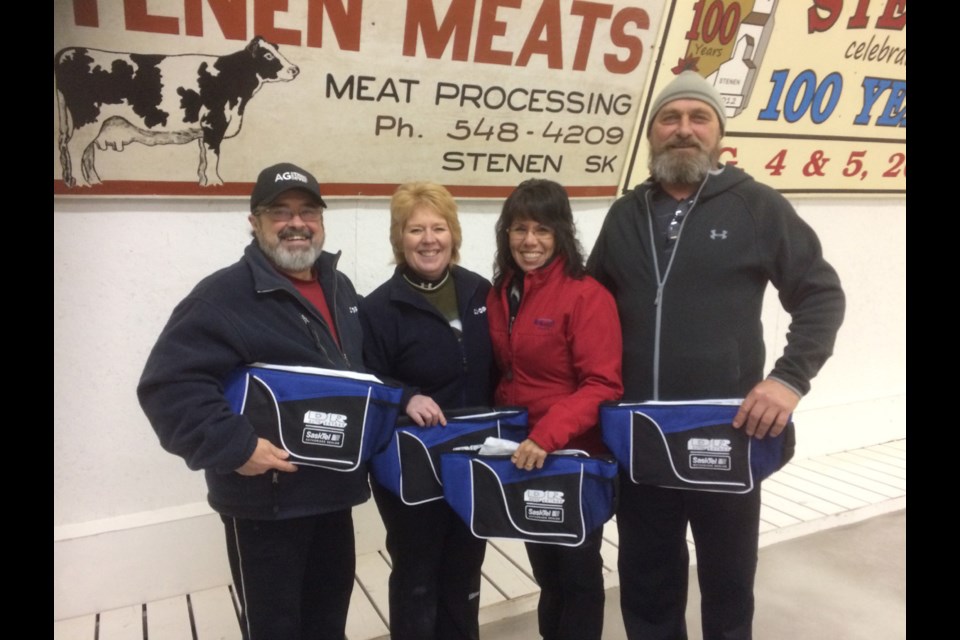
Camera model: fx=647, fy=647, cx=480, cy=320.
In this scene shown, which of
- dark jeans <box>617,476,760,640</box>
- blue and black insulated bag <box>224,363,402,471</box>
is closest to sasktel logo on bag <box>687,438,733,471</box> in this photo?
dark jeans <box>617,476,760,640</box>

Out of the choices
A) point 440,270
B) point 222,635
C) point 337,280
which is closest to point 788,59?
point 440,270

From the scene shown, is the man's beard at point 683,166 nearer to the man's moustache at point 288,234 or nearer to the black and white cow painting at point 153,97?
the man's moustache at point 288,234

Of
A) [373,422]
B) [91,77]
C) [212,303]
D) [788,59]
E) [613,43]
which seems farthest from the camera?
[788,59]

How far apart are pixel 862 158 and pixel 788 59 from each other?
0.96 m

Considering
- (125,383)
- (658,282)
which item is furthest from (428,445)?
(125,383)

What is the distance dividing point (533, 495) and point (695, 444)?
1.46 ft

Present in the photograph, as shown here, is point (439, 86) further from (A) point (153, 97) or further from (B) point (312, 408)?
(B) point (312, 408)

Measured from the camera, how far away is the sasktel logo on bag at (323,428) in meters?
1.56

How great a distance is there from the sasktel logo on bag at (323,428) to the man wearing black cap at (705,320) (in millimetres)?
795

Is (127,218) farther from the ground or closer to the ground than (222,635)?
farther from the ground

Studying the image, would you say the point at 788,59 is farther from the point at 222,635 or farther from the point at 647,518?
the point at 222,635

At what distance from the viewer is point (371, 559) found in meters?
2.86

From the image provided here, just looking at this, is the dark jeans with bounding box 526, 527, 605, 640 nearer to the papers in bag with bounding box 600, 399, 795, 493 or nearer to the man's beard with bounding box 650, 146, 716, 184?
the papers in bag with bounding box 600, 399, 795, 493

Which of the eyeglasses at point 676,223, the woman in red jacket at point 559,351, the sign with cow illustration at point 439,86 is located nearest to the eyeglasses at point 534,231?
the woman in red jacket at point 559,351
